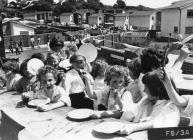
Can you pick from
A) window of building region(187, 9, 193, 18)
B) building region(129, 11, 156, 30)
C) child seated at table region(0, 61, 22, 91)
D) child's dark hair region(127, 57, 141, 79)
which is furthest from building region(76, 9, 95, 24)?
child's dark hair region(127, 57, 141, 79)

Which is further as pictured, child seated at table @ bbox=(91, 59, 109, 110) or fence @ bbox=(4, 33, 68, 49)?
fence @ bbox=(4, 33, 68, 49)

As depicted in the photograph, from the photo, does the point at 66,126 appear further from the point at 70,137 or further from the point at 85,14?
the point at 85,14

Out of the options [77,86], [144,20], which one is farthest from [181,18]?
[77,86]

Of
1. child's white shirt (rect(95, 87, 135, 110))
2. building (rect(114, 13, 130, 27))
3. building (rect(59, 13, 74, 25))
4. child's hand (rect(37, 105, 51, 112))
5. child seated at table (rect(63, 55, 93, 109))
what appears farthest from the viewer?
building (rect(59, 13, 74, 25))

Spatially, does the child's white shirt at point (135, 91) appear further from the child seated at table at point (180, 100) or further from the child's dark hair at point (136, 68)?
the child seated at table at point (180, 100)

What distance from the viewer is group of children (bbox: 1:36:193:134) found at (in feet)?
7.96

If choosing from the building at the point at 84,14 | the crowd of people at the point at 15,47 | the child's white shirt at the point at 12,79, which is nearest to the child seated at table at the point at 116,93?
the child's white shirt at the point at 12,79

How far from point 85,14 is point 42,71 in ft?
281

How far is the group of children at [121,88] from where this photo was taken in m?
2.43

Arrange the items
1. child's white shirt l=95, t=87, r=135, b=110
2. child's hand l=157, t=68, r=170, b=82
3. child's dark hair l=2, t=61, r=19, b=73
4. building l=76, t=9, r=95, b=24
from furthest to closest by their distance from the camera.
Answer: building l=76, t=9, r=95, b=24, child's dark hair l=2, t=61, r=19, b=73, child's white shirt l=95, t=87, r=135, b=110, child's hand l=157, t=68, r=170, b=82

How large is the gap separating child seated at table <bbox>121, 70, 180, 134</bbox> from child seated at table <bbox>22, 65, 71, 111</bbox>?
3.53 feet

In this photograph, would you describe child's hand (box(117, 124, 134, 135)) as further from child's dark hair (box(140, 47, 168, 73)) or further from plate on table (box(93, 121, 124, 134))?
child's dark hair (box(140, 47, 168, 73))

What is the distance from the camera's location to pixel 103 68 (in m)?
3.84

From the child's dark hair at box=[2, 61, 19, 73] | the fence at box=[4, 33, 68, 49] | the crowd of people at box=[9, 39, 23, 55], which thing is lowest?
the crowd of people at box=[9, 39, 23, 55]
